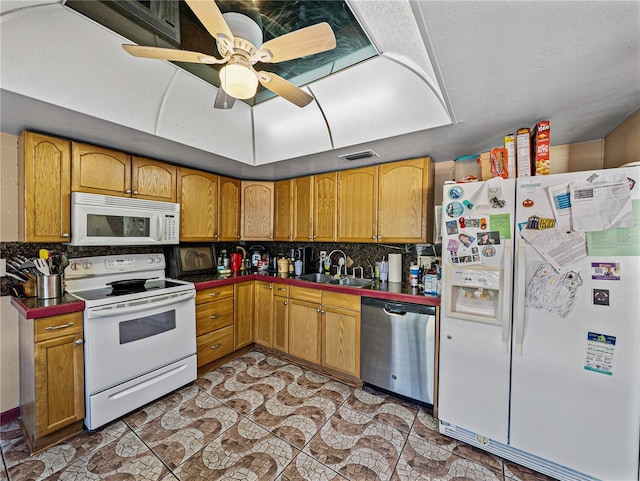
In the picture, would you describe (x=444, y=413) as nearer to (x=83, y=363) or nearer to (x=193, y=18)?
(x=83, y=363)

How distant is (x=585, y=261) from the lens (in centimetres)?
140

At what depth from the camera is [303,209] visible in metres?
3.16

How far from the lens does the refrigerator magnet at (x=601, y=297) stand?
4.45 feet

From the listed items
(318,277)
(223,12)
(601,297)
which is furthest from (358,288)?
Answer: (223,12)

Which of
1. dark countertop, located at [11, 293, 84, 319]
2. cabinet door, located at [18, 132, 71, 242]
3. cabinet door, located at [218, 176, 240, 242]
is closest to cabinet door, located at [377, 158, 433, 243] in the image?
cabinet door, located at [218, 176, 240, 242]

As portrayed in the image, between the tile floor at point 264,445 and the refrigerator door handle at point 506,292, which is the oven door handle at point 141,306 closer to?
the tile floor at point 264,445

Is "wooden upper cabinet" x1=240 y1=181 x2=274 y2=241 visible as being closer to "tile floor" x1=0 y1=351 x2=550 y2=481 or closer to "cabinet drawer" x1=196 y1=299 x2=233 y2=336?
"cabinet drawer" x1=196 y1=299 x2=233 y2=336

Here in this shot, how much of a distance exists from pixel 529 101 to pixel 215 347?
3212 mm

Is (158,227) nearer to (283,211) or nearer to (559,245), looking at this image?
(283,211)

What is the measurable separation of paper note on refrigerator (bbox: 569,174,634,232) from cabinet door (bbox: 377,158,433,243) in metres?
1.06

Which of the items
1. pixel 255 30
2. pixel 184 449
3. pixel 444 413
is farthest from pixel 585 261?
pixel 184 449

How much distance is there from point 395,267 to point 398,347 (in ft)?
2.58

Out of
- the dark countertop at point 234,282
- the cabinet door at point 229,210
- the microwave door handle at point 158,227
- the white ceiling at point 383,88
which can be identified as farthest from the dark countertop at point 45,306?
the cabinet door at point 229,210

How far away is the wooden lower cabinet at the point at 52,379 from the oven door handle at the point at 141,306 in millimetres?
121
